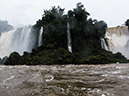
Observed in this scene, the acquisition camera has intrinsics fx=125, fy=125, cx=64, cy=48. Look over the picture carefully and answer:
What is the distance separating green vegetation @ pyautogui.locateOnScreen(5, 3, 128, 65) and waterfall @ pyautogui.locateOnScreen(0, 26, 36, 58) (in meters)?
2.09

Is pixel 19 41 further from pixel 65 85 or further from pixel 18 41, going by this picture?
pixel 65 85

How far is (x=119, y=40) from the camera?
3438 centimetres

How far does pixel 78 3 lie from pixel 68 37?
964 cm

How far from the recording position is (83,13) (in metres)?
28.1

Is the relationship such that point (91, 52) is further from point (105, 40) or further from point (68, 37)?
point (105, 40)

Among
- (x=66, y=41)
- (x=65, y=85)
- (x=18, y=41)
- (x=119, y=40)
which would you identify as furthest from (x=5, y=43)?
(x=119, y=40)

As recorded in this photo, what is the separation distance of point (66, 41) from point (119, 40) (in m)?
17.4

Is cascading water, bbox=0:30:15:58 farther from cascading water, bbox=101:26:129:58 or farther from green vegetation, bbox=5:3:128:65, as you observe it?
cascading water, bbox=101:26:129:58

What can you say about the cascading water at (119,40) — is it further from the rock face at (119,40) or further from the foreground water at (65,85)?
the foreground water at (65,85)

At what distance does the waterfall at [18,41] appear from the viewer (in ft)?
86.0

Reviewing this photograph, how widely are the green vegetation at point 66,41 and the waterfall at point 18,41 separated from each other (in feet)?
6.87

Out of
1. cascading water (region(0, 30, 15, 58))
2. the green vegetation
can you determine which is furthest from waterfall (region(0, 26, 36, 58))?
the green vegetation

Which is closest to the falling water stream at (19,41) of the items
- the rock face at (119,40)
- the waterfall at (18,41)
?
the waterfall at (18,41)

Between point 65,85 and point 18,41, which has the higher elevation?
point 18,41
